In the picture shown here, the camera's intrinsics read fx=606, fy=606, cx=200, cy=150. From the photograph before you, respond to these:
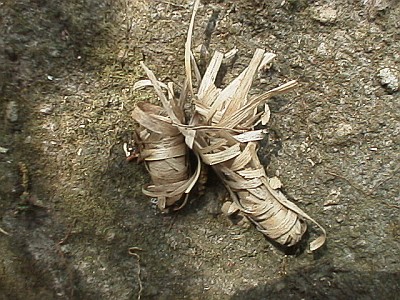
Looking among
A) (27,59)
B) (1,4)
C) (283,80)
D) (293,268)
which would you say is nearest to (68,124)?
(27,59)

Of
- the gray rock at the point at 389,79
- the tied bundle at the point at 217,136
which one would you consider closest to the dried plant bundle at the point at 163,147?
the tied bundle at the point at 217,136

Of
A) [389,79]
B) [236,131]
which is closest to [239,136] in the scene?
[236,131]

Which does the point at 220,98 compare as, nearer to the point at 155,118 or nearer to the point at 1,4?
the point at 155,118

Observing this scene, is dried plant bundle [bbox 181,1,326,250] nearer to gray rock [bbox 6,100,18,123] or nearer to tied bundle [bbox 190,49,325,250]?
tied bundle [bbox 190,49,325,250]

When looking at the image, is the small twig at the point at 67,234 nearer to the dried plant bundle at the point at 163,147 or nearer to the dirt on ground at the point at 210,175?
the dirt on ground at the point at 210,175

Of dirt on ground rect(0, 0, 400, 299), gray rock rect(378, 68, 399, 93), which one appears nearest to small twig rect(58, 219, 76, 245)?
dirt on ground rect(0, 0, 400, 299)
